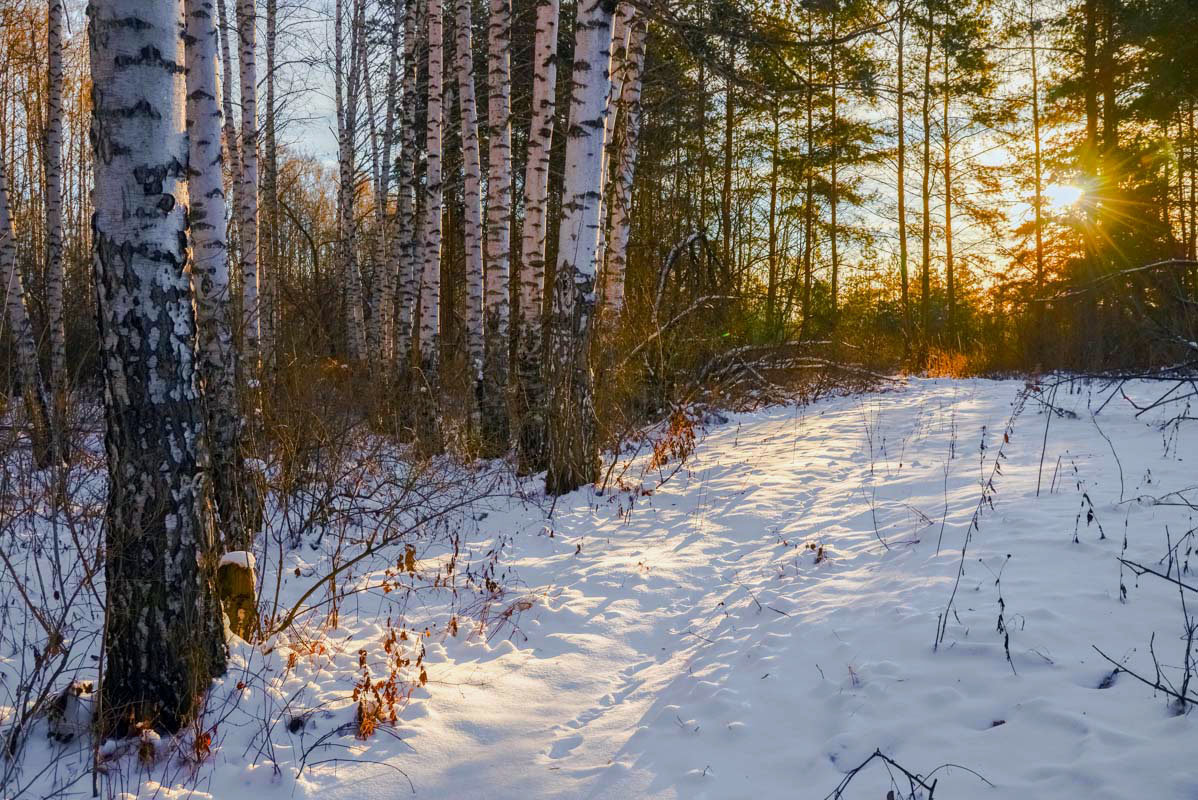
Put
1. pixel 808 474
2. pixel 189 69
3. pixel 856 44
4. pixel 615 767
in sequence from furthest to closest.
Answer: pixel 856 44
pixel 808 474
pixel 189 69
pixel 615 767

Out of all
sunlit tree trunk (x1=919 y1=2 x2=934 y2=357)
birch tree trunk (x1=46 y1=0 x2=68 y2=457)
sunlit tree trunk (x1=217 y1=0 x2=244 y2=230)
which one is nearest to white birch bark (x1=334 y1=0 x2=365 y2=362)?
sunlit tree trunk (x1=217 y1=0 x2=244 y2=230)

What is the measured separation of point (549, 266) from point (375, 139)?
4.92 metres

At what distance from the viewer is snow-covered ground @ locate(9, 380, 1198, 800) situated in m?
2.34

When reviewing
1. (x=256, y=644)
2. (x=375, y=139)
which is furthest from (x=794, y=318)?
(x=256, y=644)

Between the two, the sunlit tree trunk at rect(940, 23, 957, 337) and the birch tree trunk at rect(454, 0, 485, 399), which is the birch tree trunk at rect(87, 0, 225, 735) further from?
the sunlit tree trunk at rect(940, 23, 957, 337)

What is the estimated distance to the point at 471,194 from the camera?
29.1ft

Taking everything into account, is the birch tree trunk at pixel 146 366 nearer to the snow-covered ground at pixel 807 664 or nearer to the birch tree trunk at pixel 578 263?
the snow-covered ground at pixel 807 664

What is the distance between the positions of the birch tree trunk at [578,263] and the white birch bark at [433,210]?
313cm

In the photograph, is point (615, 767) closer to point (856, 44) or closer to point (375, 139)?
point (375, 139)

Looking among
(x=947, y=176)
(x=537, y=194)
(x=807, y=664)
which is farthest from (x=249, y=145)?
(x=947, y=176)

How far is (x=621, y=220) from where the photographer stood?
9.64 metres

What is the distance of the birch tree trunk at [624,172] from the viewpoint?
9438mm

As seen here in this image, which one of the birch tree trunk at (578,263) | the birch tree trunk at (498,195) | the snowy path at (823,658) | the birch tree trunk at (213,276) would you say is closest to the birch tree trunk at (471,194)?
the birch tree trunk at (498,195)

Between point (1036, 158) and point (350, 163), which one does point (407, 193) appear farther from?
point (1036, 158)
